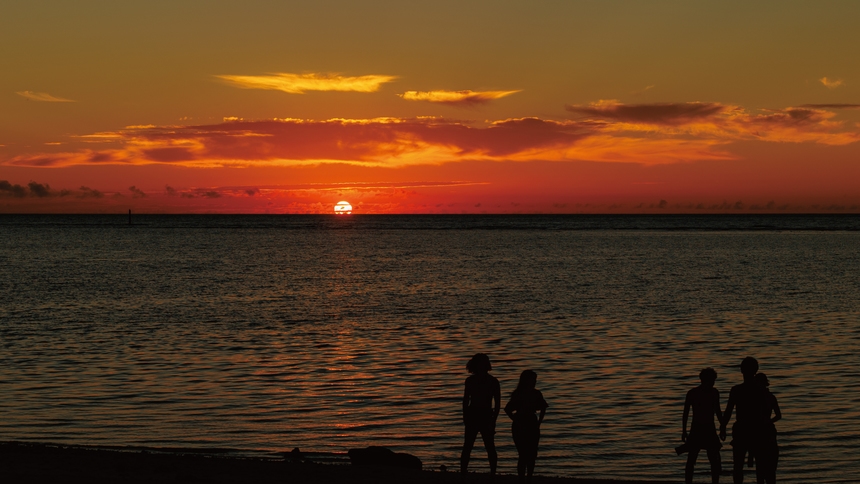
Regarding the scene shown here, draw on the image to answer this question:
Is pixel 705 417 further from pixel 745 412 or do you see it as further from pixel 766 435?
pixel 766 435

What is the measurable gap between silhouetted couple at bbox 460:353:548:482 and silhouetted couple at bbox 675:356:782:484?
2.51m

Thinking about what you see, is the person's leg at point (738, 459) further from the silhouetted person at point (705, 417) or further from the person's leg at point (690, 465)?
the person's leg at point (690, 465)

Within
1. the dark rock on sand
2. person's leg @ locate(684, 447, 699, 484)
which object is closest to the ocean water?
the dark rock on sand

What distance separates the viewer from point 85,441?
19.9 m

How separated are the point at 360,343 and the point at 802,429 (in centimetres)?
1871

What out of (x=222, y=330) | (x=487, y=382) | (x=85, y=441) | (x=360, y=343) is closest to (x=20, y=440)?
(x=85, y=441)

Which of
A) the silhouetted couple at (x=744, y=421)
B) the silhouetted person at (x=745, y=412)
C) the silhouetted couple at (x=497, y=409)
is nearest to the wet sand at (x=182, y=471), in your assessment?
the silhouetted couple at (x=497, y=409)

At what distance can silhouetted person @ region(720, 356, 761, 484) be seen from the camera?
14.0 meters

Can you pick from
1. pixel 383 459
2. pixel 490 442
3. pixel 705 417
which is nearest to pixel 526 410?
pixel 490 442

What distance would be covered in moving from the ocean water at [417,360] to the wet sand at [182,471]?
244 centimetres

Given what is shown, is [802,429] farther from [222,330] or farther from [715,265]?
[715,265]

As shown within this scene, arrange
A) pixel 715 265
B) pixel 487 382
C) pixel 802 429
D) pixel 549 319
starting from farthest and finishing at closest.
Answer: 1. pixel 715 265
2. pixel 549 319
3. pixel 802 429
4. pixel 487 382

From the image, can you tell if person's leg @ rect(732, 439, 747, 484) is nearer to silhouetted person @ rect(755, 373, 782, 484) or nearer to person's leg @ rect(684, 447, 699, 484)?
silhouetted person @ rect(755, 373, 782, 484)

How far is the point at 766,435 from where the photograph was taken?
14.0 meters
